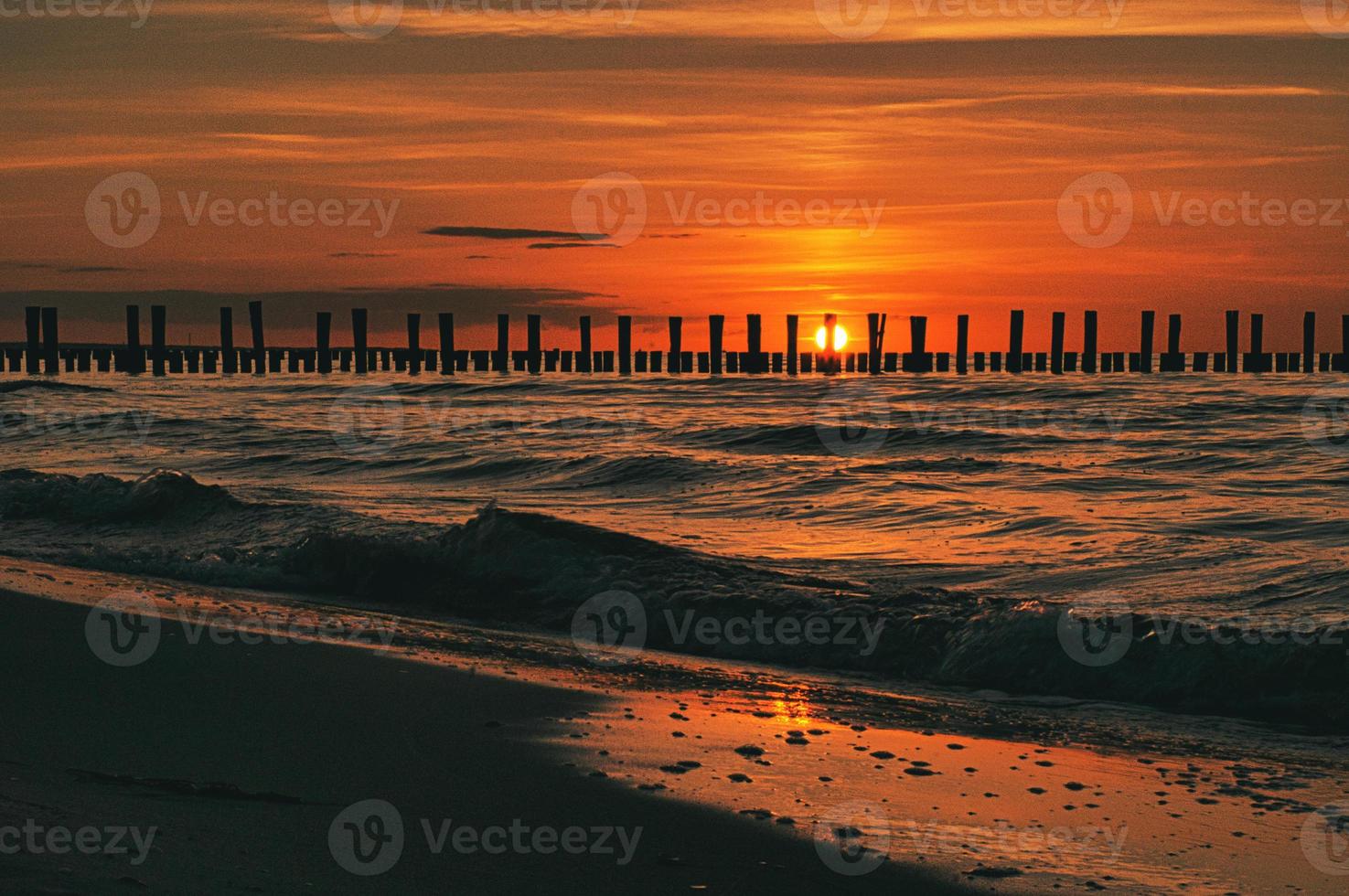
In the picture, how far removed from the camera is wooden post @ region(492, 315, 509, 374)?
55.2 m

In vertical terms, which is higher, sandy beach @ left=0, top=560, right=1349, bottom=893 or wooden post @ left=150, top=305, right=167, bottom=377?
wooden post @ left=150, top=305, right=167, bottom=377

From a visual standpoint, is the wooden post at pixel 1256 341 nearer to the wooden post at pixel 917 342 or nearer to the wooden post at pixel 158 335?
the wooden post at pixel 917 342

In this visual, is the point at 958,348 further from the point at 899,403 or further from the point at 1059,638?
the point at 1059,638

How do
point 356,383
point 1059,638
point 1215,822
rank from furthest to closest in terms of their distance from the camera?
point 356,383 → point 1059,638 → point 1215,822

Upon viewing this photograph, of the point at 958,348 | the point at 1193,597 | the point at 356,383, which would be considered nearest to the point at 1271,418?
the point at 1193,597

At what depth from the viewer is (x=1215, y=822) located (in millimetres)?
4598

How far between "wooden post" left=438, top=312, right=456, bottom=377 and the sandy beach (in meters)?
46.9

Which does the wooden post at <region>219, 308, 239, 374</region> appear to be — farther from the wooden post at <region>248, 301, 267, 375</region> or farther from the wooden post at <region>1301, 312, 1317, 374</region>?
the wooden post at <region>1301, 312, 1317, 374</region>

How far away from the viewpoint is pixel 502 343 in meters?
55.9

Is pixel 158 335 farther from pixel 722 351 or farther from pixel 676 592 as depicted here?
pixel 676 592

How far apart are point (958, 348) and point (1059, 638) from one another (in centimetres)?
4752

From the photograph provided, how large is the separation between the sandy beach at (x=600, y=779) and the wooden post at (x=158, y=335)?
1894 inches

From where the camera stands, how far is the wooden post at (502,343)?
55.2 m

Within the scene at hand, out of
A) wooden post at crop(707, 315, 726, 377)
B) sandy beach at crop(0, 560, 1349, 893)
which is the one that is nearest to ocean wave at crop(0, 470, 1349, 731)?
sandy beach at crop(0, 560, 1349, 893)
